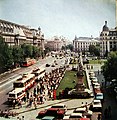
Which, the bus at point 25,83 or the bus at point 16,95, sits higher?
the bus at point 25,83

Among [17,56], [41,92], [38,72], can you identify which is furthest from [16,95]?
[17,56]

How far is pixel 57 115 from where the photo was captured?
3346mm

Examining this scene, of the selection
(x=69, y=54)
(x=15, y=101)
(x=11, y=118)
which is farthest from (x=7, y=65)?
(x=69, y=54)

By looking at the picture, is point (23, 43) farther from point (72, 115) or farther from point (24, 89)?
point (72, 115)

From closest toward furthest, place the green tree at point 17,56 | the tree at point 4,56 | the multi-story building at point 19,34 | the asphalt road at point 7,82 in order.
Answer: the asphalt road at point 7,82
the multi-story building at point 19,34
the tree at point 4,56
the green tree at point 17,56

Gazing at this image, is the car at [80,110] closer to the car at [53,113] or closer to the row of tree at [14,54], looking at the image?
the car at [53,113]

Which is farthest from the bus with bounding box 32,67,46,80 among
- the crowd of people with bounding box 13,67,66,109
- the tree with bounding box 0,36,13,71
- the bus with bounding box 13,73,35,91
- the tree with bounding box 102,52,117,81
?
the tree with bounding box 102,52,117,81

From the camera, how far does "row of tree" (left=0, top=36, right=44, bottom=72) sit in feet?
16.5

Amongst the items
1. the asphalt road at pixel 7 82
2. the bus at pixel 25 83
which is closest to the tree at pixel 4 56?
the asphalt road at pixel 7 82

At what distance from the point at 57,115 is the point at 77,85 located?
1.09m

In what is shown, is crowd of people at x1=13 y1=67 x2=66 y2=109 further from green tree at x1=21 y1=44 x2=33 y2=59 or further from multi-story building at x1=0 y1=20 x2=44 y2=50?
multi-story building at x1=0 y1=20 x2=44 y2=50

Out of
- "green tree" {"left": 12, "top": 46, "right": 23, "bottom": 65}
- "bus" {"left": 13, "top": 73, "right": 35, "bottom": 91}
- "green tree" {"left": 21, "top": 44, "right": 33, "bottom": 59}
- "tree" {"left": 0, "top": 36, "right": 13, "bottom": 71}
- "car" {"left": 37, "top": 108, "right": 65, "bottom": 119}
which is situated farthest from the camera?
"green tree" {"left": 12, "top": 46, "right": 23, "bottom": 65}

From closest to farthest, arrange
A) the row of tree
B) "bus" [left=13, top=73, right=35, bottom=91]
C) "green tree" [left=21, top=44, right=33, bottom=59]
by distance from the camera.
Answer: "bus" [left=13, top=73, right=35, bottom=91], the row of tree, "green tree" [left=21, top=44, right=33, bottom=59]

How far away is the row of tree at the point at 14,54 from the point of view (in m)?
5.04
